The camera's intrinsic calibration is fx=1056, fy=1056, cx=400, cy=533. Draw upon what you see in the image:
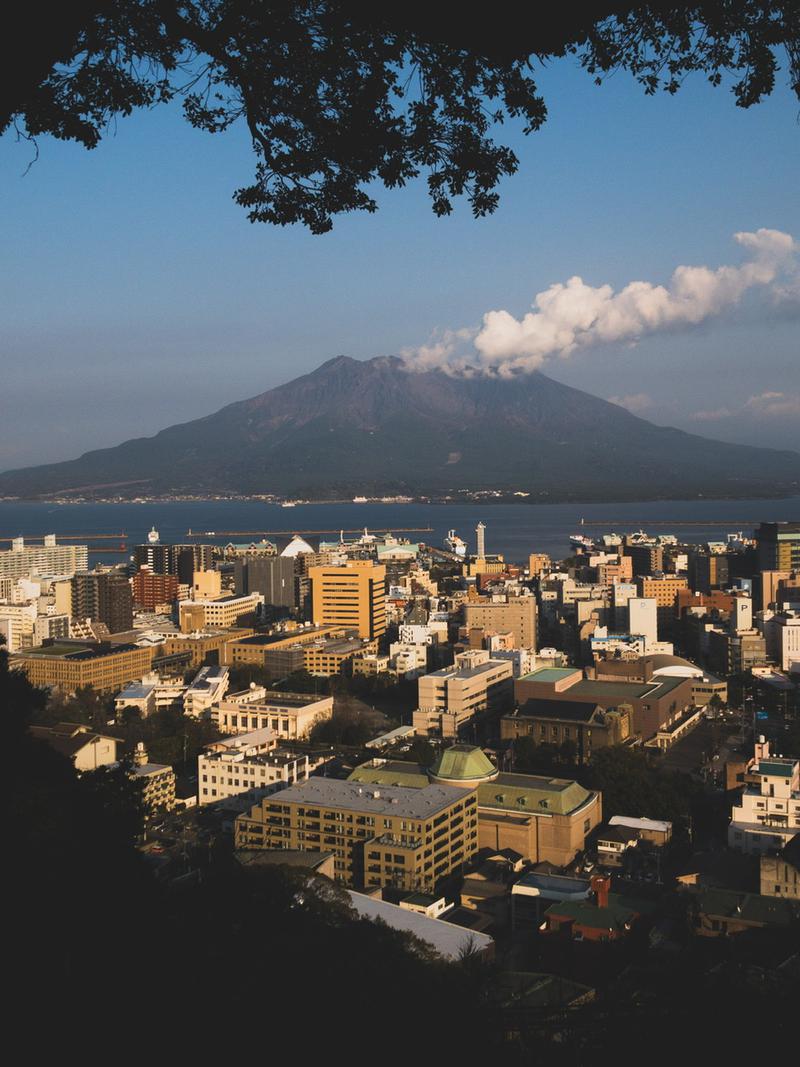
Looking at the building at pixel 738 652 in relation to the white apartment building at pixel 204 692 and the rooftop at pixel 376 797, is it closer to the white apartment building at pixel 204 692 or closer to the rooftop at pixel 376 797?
the white apartment building at pixel 204 692

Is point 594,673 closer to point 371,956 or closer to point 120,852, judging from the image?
point 371,956

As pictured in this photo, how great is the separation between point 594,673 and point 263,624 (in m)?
6.31

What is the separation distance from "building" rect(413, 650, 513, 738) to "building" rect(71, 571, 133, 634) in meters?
6.88

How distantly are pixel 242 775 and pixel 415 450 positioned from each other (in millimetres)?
57625

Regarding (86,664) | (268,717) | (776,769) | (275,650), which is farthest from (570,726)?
(86,664)

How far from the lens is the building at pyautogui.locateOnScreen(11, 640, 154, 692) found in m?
11.0

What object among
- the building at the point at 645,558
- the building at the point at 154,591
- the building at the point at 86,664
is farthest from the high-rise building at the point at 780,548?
the building at the point at 86,664

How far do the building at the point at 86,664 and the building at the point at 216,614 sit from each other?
222cm

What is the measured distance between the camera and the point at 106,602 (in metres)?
15.4

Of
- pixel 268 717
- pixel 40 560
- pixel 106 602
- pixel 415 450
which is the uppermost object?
pixel 415 450

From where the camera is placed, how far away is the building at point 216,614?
1458 centimetres

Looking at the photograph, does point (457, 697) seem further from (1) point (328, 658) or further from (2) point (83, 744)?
(2) point (83, 744)

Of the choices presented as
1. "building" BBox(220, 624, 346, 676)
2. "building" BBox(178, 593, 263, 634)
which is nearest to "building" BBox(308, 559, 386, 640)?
"building" BBox(220, 624, 346, 676)

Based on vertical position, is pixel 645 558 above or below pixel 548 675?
above
